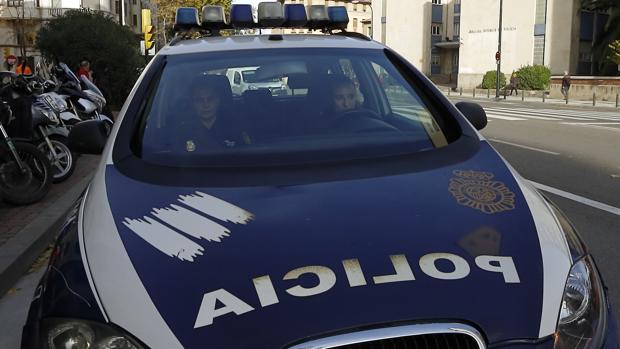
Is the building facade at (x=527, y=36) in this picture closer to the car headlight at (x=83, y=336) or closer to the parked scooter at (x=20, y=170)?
the parked scooter at (x=20, y=170)

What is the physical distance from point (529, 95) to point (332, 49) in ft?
138

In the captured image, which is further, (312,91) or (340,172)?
(312,91)

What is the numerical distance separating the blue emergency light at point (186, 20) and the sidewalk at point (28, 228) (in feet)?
5.05

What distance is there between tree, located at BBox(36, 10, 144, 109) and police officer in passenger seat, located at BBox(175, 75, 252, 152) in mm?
15424

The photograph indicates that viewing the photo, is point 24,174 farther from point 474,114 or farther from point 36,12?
point 36,12

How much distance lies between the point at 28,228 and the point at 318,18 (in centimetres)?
328

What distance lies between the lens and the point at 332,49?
3648 mm

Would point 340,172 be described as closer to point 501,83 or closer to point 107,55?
point 107,55

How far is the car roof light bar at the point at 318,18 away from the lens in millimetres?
5512

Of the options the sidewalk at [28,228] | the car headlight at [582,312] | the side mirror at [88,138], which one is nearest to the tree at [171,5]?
the sidewalk at [28,228]

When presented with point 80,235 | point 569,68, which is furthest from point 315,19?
point 569,68

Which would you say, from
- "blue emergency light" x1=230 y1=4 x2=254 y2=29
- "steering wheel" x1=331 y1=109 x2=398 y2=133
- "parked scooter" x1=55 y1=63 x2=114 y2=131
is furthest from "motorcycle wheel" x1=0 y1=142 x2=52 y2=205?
"steering wheel" x1=331 y1=109 x2=398 y2=133

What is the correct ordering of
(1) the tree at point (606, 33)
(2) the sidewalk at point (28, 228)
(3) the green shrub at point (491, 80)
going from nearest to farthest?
(2) the sidewalk at point (28, 228)
(1) the tree at point (606, 33)
(3) the green shrub at point (491, 80)

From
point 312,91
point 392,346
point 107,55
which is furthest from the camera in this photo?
point 107,55
